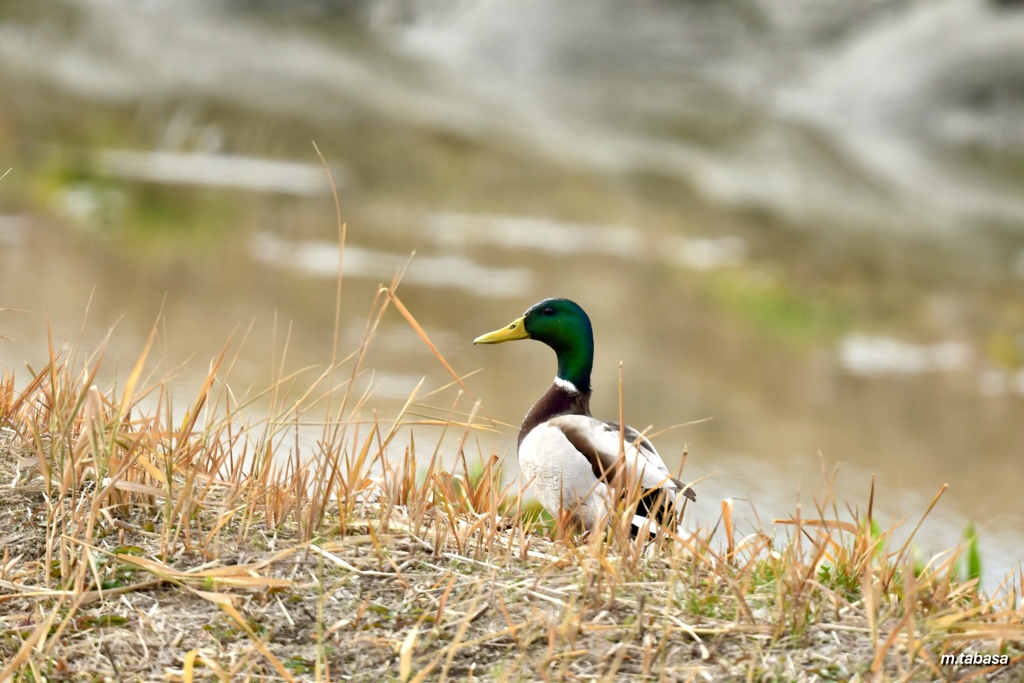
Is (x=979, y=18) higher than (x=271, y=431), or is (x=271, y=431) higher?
(x=979, y=18)

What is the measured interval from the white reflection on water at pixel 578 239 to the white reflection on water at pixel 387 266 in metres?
0.64

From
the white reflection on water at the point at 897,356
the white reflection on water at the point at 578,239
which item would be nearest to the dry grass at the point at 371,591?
the white reflection on water at the point at 897,356

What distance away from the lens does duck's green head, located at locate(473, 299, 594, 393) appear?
2.11 metres

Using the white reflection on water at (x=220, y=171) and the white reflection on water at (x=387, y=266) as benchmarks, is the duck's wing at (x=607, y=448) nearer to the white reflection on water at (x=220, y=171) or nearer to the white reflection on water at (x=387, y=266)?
the white reflection on water at (x=387, y=266)

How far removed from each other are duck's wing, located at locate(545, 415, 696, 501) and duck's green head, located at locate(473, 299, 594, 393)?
0.41ft

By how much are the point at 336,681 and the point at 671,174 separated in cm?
951

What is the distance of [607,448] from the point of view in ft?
6.45

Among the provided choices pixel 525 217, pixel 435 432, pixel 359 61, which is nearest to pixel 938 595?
pixel 435 432

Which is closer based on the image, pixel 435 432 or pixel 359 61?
pixel 435 432

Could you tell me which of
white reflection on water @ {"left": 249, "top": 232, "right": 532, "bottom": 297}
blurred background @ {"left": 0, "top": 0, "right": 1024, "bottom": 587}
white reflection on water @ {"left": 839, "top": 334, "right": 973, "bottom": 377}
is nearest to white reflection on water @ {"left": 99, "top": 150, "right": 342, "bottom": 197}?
blurred background @ {"left": 0, "top": 0, "right": 1024, "bottom": 587}

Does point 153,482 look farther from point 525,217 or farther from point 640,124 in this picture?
point 640,124

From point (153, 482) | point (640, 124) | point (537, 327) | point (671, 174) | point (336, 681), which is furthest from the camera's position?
point (640, 124)

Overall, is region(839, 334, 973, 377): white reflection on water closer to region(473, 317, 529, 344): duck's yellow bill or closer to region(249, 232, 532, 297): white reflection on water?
region(249, 232, 532, 297): white reflection on water

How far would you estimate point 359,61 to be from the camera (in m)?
15.0
